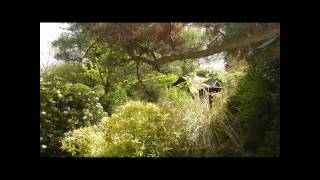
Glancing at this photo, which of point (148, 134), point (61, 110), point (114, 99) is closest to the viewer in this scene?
point (148, 134)

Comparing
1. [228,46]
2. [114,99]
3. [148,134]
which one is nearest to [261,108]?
[228,46]

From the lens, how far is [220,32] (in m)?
6.55

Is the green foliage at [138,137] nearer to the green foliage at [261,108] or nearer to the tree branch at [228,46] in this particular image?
the tree branch at [228,46]

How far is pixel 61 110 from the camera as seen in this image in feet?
21.9

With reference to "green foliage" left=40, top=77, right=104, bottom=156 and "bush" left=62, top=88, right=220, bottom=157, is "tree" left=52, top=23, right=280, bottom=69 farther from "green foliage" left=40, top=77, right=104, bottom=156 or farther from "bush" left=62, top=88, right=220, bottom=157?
"bush" left=62, top=88, right=220, bottom=157

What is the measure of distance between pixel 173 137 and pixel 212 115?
27.0 inches

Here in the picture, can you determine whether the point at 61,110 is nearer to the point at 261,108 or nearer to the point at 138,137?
the point at 138,137

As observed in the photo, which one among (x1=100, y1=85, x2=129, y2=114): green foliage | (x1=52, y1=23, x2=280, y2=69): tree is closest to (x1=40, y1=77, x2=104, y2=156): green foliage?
(x1=100, y1=85, x2=129, y2=114): green foliage

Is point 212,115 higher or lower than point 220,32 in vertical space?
lower

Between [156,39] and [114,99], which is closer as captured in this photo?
[156,39]

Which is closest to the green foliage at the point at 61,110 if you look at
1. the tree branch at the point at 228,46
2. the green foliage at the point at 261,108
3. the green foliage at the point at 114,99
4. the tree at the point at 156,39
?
the green foliage at the point at 114,99

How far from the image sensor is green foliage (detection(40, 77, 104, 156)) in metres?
6.45

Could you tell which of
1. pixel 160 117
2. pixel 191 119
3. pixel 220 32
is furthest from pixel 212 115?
pixel 220 32
